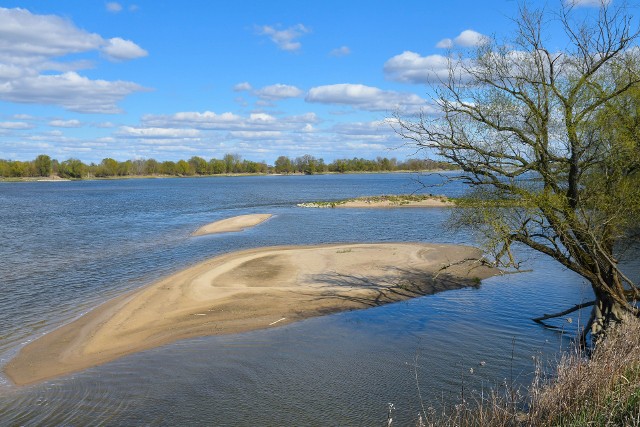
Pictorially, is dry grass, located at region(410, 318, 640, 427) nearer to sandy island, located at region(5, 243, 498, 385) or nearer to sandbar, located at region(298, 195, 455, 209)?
sandy island, located at region(5, 243, 498, 385)

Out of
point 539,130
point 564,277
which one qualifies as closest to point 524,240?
point 539,130

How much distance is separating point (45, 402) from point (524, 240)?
12.3 meters

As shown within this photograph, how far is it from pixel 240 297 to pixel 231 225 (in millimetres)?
26796

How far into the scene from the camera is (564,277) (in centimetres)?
2306

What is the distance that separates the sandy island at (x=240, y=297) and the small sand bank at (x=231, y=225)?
13.1m

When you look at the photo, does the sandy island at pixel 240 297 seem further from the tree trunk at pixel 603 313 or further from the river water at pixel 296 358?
the tree trunk at pixel 603 313

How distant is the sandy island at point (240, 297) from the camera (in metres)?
14.7

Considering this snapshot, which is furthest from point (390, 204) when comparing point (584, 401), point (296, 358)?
point (584, 401)

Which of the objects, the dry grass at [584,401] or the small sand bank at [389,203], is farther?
the small sand bank at [389,203]

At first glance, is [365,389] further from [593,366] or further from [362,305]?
[362,305]

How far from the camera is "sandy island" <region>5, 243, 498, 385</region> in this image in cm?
1473

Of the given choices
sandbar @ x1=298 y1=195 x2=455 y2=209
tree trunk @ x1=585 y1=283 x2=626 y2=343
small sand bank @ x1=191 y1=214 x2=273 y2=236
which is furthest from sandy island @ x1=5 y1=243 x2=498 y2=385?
sandbar @ x1=298 y1=195 x2=455 y2=209

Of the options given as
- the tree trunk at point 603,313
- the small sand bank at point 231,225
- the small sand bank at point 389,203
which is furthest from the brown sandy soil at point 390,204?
the tree trunk at point 603,313

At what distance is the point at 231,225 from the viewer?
45.7 metres
